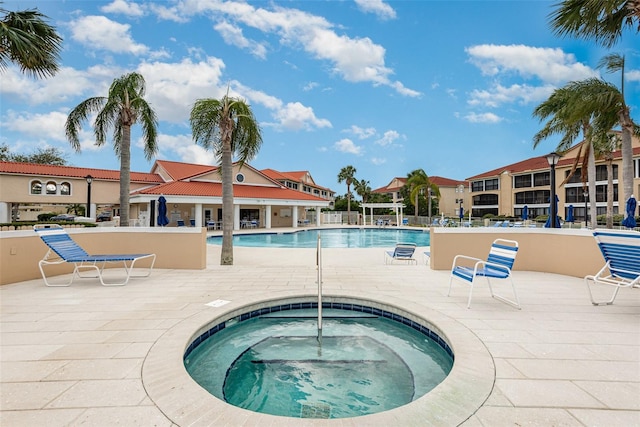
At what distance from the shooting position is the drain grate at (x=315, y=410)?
2.63 meters

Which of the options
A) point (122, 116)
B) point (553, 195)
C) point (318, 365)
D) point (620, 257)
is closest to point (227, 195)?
point (122, 116)

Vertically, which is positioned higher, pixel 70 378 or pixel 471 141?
pixel 471 141

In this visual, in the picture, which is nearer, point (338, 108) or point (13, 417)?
point (13, 417)

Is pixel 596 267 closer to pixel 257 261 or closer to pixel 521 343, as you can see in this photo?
pixel 521 343

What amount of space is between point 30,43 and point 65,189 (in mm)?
22807

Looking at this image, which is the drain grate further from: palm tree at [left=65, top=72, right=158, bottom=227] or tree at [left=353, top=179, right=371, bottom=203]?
tree at [left=353, top=179, right=371, bottom=203]

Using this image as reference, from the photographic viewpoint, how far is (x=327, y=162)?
4662 cm

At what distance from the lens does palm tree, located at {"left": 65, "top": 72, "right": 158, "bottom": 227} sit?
11117 mm

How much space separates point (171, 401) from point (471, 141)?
1475 inches

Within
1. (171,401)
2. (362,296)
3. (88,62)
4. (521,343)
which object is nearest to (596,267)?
(521,343)

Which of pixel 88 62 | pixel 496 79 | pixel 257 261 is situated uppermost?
pixel 496 79

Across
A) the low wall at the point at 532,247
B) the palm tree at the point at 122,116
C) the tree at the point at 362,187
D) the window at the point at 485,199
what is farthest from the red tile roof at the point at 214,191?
the window at the point at 485,199

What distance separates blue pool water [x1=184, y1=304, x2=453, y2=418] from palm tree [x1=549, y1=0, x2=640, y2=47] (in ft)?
31.3

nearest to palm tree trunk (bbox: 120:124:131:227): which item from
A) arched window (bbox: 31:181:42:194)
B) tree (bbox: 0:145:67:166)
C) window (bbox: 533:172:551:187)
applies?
arched window (bbox: 31:181:42:194)
